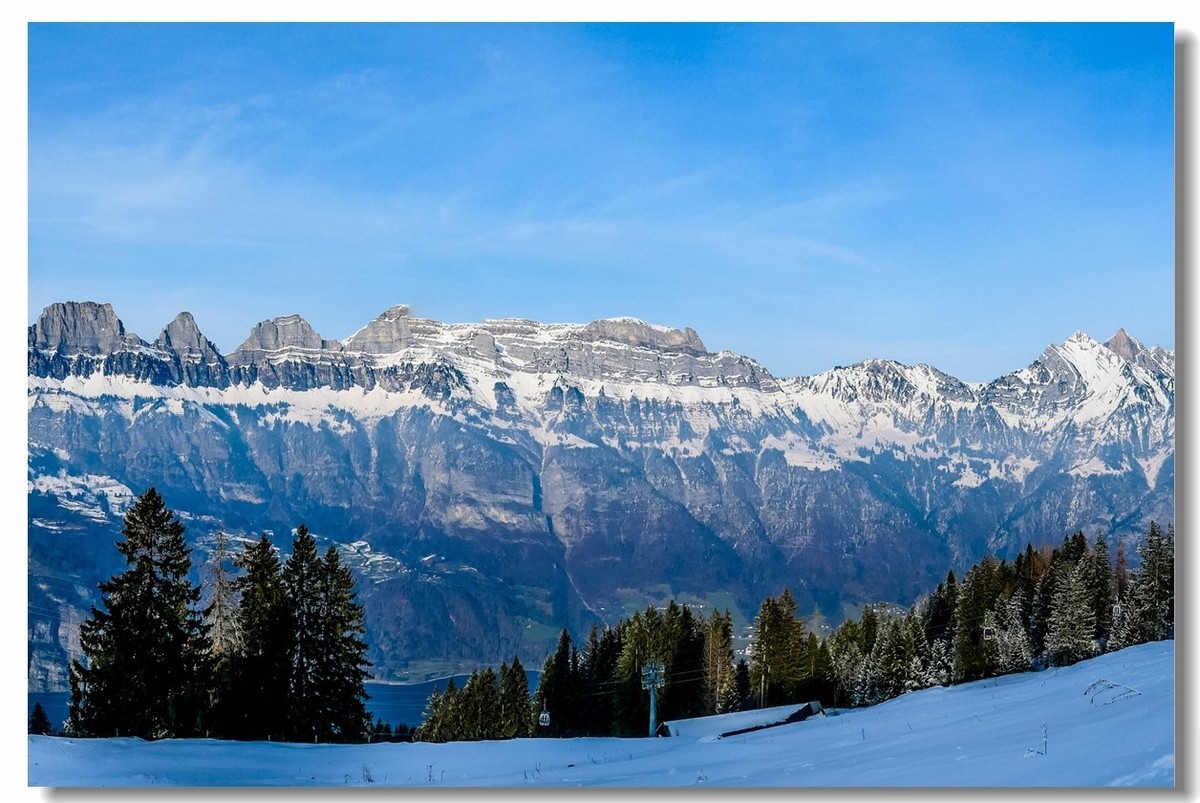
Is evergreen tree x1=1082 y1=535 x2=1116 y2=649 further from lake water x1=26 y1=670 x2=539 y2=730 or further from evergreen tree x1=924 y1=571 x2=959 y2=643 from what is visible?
lake water x1=26 y1=670 x2=539 y2=730

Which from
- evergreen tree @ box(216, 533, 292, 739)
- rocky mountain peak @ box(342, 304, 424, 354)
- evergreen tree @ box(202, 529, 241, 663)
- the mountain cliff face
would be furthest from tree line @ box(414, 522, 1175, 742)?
rocky mountain peak @ box(342, 304, 424, 354)

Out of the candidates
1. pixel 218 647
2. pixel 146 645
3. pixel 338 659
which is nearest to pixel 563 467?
pixel 338 659

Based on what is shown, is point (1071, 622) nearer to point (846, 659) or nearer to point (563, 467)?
point (846, 659)

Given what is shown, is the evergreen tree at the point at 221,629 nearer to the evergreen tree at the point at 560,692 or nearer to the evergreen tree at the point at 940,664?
the evergreen tree at the point at 560,692

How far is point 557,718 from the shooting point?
86.2 feet

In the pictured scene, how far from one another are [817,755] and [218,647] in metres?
7.76

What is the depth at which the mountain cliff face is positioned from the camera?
54031mm

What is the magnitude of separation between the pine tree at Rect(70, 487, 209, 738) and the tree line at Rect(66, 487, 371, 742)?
12 mm

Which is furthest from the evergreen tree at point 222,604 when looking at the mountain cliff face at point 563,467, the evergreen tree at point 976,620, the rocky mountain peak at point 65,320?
the mountain cliff face at point 563,467

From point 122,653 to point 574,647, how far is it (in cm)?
1665

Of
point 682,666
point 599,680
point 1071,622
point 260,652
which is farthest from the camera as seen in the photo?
point 599,680

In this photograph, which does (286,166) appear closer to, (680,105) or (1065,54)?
(680,105)

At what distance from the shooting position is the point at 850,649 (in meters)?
22.9

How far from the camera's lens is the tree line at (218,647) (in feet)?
46.8
